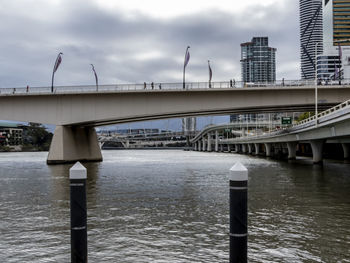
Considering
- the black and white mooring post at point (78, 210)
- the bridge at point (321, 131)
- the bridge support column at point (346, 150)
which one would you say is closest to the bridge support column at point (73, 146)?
the bridge at point (321, 131)

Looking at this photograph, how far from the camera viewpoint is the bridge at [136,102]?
5003cm

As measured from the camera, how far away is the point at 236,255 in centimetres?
650

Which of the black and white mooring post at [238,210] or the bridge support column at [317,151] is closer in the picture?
the black and white mooring post at [238,210]

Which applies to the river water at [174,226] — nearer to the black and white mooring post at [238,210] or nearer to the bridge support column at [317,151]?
the black and white mooring post at [238,210]

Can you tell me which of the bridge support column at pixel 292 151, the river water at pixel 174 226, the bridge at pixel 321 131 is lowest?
the river water at pixel 174 226

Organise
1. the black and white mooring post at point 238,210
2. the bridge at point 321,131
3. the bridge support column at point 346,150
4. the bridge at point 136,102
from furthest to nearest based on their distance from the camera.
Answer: the bridge support column at point 346,150 < the bridge at point 136,102 < the bridge at point 321,131 < the black and white mooring post at point 238,210

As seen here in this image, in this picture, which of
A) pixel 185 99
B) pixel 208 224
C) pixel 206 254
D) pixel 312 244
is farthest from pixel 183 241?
pixel 185 99

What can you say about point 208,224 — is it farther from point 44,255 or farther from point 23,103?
point 23,103

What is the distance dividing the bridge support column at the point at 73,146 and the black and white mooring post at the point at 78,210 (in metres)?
45.9

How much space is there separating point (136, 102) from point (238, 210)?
45.5 m

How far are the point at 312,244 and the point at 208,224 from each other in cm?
367

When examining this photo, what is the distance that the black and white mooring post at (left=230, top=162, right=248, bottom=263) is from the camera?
247 inches

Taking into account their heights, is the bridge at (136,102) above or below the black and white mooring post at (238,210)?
above

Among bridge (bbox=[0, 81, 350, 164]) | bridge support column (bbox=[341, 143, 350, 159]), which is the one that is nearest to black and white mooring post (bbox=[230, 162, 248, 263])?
bridge (bbox=[0, 81, 350, 164])
